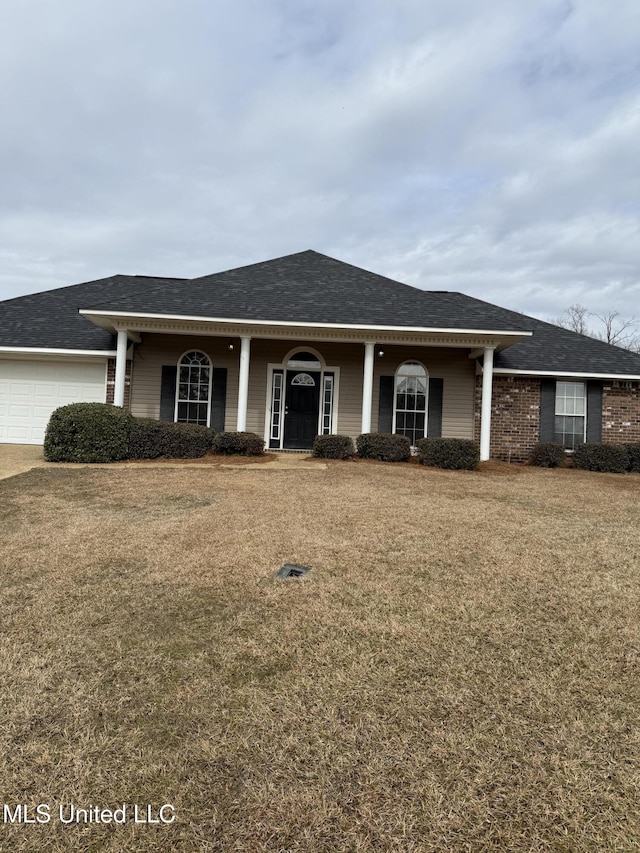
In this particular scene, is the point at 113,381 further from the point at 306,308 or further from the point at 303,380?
the point at 306,308

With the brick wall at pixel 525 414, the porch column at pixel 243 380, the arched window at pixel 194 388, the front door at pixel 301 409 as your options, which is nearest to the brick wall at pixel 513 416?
the brick wall at pixel 525 414

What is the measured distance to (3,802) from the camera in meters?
1.83

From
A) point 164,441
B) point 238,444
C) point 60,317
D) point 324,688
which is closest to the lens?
point 324,688

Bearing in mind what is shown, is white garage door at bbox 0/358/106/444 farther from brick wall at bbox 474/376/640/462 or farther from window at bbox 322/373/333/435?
brick wall at bbox 474/376/640/462

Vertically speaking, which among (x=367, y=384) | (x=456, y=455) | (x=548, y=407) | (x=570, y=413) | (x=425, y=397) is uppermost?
(x=367, y=384)

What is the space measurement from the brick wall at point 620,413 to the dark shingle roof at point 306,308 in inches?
23.9

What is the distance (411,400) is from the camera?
13.8 m

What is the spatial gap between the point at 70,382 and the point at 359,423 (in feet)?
26.7

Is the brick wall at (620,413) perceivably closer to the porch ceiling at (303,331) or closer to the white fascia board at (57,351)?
the porch ceiling at (303,331)

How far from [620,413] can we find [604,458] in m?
2.18

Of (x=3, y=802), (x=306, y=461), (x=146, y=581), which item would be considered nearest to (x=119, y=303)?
(x=306, y=461)

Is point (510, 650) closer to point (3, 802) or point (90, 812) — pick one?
point (90, 812)

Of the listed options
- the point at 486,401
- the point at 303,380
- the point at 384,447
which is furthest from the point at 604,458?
the point at 303,380

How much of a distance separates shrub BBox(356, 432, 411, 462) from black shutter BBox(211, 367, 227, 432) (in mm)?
4052
